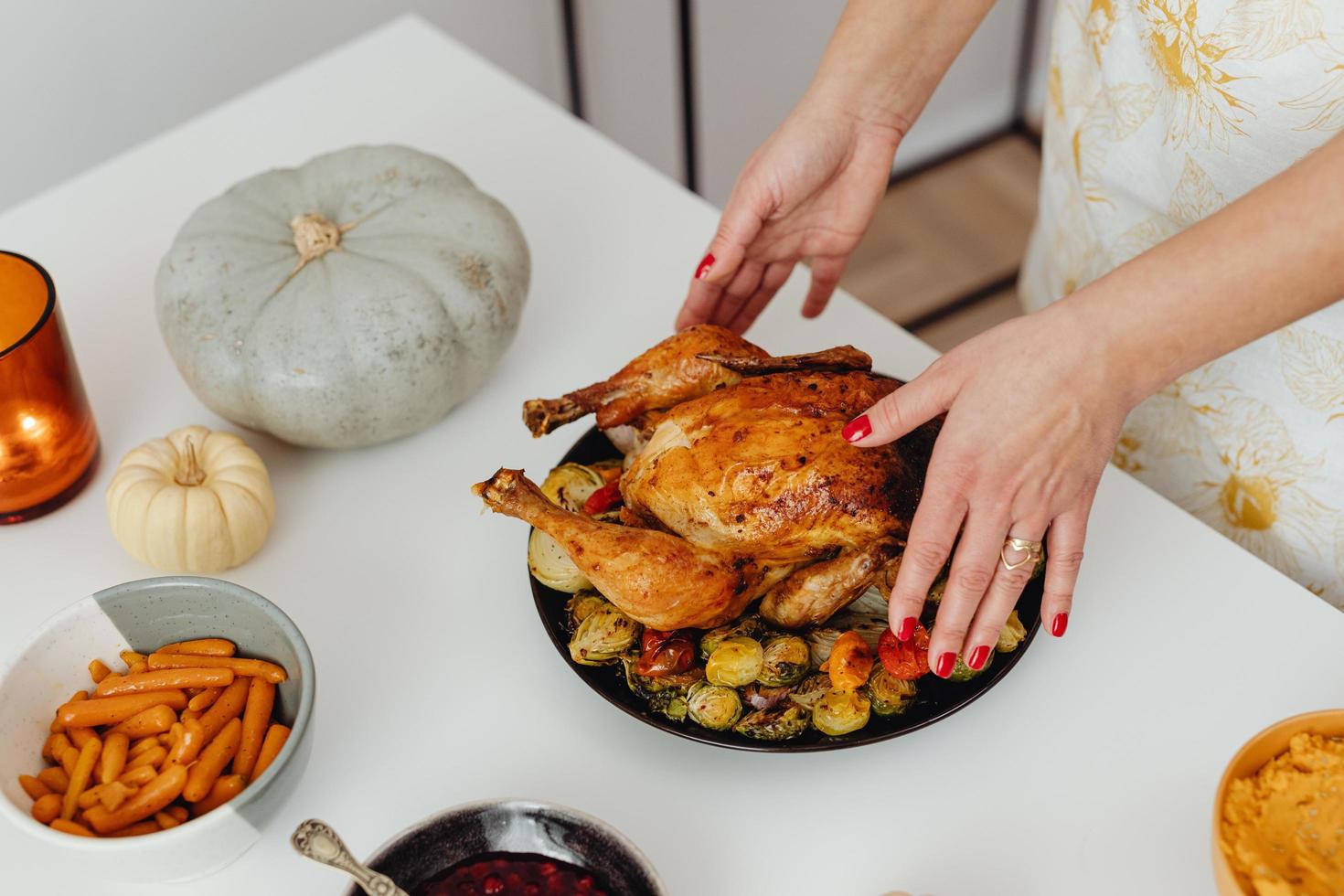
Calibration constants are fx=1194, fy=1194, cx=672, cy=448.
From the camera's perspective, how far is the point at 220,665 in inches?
36.4

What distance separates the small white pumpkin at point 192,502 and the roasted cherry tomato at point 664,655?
1.32 ft

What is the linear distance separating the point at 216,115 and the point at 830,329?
2.97ft

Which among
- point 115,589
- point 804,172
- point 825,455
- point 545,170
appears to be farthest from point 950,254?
point 115,589

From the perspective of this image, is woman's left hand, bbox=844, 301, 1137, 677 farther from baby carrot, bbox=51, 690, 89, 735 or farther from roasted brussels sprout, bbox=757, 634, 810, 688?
baby carrot, bbox=51, 690, 89, 735

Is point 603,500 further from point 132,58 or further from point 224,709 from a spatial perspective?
point 132,58

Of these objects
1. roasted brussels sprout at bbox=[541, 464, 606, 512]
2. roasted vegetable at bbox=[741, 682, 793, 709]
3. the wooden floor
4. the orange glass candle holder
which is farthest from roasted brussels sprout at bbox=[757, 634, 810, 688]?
the wooden floor

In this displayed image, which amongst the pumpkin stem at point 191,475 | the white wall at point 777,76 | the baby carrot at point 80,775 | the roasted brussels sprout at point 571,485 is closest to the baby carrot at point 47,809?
the baby carrot at point 80,775

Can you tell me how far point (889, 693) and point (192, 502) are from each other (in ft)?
2.03

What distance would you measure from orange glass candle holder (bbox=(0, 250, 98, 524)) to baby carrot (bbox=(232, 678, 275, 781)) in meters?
0.37

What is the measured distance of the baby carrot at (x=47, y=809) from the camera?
2.71 feet

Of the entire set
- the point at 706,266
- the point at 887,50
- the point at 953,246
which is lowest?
the point at 953,246

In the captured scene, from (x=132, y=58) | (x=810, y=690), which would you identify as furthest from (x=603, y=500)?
(x=132, y=58)

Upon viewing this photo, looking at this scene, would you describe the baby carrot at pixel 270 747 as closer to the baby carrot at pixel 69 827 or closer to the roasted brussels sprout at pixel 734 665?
the baby carrot at pixel 69 827

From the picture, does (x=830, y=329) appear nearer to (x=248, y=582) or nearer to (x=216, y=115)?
(x=248, y=582)
